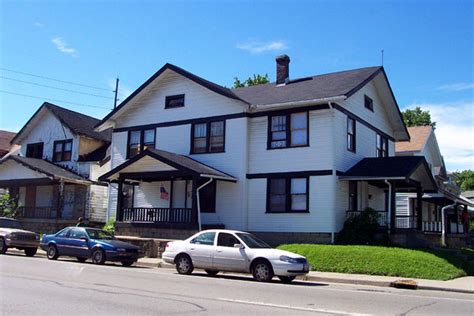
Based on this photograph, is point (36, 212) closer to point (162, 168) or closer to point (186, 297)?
point (162, 168)

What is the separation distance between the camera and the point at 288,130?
24.2 m

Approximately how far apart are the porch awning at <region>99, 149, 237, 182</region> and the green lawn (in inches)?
233

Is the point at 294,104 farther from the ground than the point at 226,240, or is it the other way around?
the point at 294,104

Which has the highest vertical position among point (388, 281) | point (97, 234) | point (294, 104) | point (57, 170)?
point (294, 104)

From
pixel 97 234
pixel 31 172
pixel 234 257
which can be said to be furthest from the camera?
pixel 31 172

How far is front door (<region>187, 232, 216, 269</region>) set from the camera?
1634 cm

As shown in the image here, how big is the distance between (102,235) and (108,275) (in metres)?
6.10

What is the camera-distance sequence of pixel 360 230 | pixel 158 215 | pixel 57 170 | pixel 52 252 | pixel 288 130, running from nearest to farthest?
pixel 52 252, pixel 360 230, pixel 288 130, pixel 158 215, pixel 57 170

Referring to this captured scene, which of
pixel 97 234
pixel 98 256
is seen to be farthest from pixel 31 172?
pixel 98 256

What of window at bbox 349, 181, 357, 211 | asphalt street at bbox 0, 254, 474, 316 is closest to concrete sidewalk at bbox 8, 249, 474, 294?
asphalt street at bbox 0, 254, 474, 316

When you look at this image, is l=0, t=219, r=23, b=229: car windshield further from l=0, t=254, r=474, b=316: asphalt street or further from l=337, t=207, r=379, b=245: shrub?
l=337, t=207, r=379, b=245: shrub

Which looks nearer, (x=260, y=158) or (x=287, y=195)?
(x=287, y=195)

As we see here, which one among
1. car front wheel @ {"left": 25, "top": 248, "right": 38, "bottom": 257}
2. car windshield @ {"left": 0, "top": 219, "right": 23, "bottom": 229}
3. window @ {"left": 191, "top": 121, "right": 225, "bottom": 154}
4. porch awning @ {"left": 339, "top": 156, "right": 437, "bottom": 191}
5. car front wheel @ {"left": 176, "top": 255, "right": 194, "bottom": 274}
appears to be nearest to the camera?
car front wheel @ {"left": 176, "top": 255, "right": 194, "bottom": 274}

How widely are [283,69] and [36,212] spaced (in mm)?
19445
